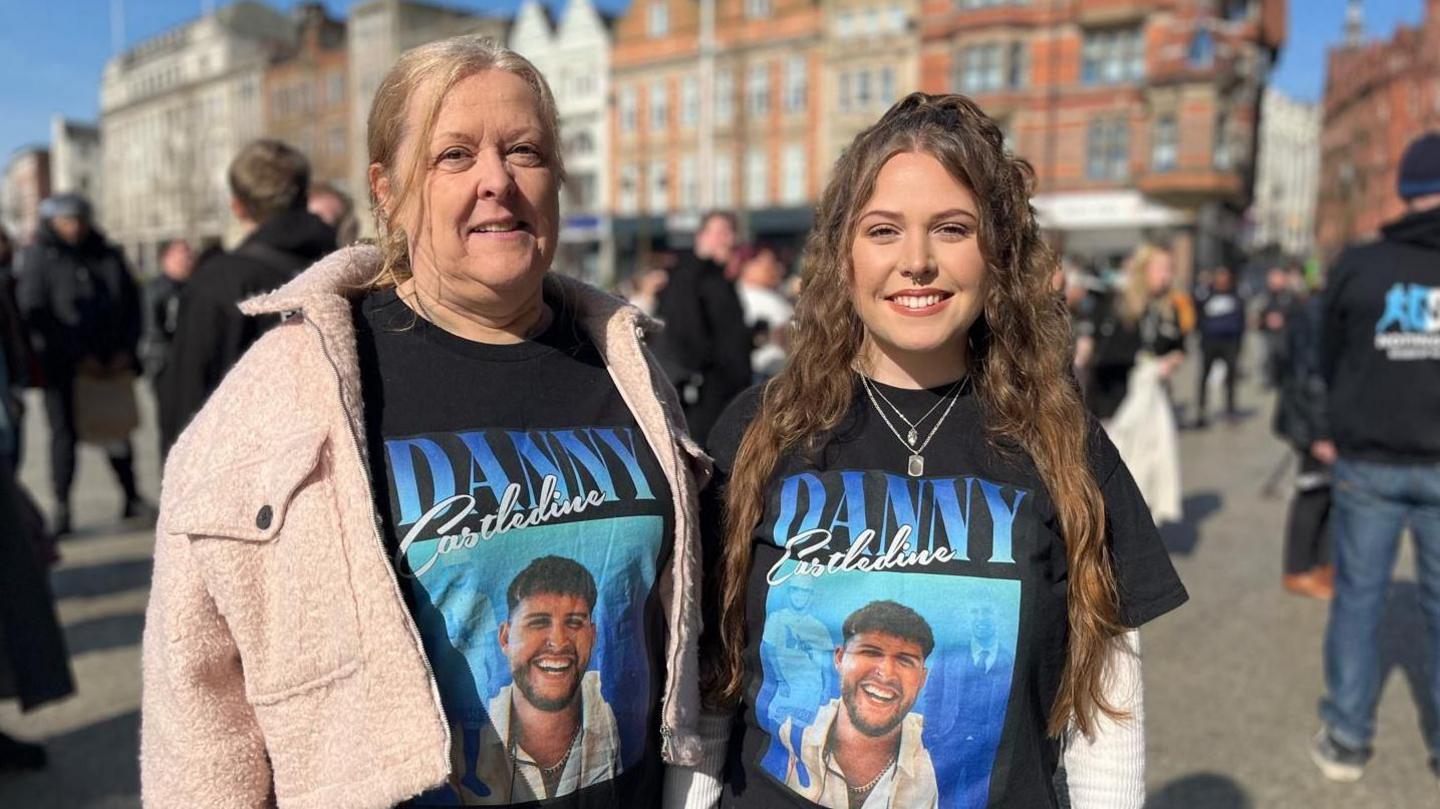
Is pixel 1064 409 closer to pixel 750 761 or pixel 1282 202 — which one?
pixel 750 761

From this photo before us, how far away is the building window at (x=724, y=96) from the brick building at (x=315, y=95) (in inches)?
877

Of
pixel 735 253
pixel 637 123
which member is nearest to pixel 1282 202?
pixel 637 123

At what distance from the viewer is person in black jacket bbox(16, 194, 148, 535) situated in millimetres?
6723

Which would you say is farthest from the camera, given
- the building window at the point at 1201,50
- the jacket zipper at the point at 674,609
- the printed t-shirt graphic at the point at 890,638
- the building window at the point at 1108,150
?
the building window at the point at 1108,150

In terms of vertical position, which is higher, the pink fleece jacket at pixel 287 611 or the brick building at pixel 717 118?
the brick building at pixel 717 118

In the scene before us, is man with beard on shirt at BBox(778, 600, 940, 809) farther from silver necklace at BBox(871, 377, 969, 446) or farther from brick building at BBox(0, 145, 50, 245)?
brick building at BBox(0, 145, 50, 245)

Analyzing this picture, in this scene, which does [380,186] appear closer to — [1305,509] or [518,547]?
[518,547]

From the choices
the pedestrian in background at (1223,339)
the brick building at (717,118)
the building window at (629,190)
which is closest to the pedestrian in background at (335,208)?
the pedestrian in background at (1223,339)

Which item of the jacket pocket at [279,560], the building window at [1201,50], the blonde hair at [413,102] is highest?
the building window at [1201,50]

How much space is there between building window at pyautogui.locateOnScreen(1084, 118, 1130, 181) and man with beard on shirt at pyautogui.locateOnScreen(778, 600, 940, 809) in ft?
105

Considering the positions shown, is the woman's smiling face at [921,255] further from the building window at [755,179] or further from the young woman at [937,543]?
the building window at [755,179]

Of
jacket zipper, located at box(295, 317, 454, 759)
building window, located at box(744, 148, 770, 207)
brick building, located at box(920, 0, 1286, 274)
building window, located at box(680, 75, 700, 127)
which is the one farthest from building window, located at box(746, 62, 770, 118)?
jacket zipper, located at box(295, 317, 454, 759)

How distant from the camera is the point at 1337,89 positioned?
7612 cm

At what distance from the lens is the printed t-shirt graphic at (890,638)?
1624 millimetres
